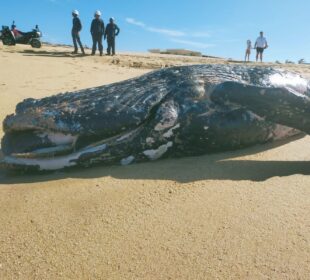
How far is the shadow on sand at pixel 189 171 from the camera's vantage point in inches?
144

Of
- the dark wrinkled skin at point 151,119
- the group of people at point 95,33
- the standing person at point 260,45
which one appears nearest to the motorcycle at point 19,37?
the group of people at point 95,33

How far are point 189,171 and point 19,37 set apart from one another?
1701 centimetres

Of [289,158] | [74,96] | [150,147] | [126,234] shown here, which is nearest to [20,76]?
[74,96]

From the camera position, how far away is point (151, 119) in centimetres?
396

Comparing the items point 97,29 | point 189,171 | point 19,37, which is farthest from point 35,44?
point 189,171

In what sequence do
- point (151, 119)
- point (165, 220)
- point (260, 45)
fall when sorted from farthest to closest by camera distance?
point (260, 45)
point (151, 119)
point (165, 220)

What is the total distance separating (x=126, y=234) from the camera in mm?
2768

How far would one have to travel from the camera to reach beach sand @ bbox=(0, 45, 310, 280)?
2.43m

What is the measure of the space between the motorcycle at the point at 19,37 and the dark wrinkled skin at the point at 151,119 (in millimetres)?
14234

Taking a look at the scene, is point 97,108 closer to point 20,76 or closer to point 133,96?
point 133,96

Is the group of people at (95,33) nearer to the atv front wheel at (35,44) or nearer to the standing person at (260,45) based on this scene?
the atv front wheel at (35,44)

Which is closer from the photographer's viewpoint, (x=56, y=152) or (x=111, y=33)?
(x=56, y=152)

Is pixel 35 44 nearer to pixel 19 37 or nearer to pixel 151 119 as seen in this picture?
pixel 19 37

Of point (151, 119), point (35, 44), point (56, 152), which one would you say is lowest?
point (56, 152)
